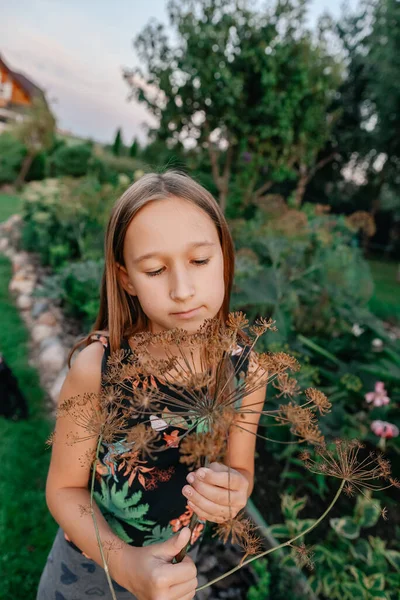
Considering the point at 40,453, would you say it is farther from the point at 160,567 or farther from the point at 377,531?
the point at 160,567

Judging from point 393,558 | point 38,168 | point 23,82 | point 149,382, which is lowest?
point 393,558

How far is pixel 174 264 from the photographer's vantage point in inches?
44.9

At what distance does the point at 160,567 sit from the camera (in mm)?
800

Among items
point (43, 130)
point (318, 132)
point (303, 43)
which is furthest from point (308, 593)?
point (43, 130)

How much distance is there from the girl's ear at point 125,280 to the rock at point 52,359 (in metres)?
3.07

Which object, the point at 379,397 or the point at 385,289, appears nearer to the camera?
the point at 379,397

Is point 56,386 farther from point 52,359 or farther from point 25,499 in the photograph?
point 25,499

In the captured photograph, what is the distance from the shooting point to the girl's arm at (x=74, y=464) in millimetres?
1172

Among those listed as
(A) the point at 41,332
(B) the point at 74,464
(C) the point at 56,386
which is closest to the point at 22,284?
(A) the point at 41,332

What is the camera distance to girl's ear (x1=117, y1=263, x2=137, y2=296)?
4.65ft

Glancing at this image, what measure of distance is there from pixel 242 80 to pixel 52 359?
668 cm

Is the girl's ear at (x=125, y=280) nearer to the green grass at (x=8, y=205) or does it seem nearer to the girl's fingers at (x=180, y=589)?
the girl's fingers at (x=180, y=589)

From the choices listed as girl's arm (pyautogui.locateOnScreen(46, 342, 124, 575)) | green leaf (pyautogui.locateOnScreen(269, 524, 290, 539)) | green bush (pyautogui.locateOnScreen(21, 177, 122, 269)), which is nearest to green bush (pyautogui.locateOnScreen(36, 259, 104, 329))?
green bush (pyautogui.locateOnScreen(21, 177, 122, 269))

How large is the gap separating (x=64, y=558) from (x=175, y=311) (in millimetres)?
1083
